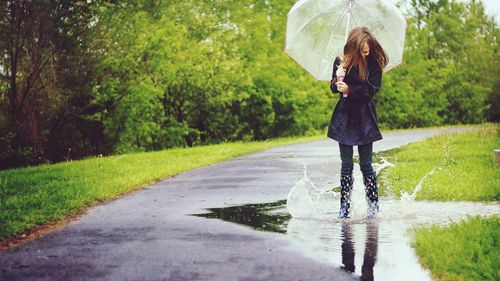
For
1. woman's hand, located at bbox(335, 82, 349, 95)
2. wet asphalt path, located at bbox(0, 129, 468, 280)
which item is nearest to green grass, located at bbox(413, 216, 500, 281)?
wet asphalt path, located at bbox(0, 129, 468, 280)

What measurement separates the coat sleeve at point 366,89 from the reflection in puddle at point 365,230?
4.24 feet

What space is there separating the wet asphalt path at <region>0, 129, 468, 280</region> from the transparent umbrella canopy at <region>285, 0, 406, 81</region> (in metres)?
2.06

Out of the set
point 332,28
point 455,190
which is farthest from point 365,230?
point 455,190

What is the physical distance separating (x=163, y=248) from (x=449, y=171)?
7.08 metres

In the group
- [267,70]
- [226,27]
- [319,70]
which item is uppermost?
[226,27]

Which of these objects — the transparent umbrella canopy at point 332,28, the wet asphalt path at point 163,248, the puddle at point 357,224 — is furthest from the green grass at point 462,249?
the transparent umbrella canopy at point 332,28

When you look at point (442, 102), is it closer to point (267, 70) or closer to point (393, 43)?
point (267, 70)

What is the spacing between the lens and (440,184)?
10414 mm

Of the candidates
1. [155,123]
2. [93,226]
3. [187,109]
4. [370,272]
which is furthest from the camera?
[187,109]

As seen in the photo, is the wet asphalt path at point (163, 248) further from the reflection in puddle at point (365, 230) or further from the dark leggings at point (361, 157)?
the dark leggings at point (361, 157)

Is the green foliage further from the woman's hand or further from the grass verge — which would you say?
the woman's hand

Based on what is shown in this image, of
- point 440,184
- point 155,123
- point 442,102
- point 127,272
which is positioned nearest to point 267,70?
point 155,123

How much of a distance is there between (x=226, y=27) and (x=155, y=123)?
7233 mm

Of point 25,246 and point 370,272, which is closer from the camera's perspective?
point 370,272
